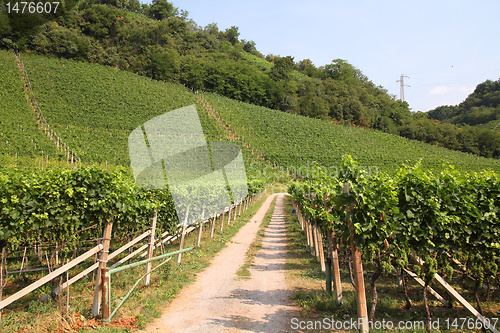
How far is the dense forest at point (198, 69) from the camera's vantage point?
248 ft

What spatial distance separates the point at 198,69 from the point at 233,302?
8627 centimetres

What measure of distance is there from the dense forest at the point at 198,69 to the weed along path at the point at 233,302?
261 ft

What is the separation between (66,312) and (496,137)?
105 meters

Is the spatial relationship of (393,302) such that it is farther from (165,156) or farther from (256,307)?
(165,156)

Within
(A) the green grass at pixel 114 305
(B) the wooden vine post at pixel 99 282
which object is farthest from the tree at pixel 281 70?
(B) the wooden vine post at pixel 99 282

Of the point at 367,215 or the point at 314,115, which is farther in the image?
the point at 314,115

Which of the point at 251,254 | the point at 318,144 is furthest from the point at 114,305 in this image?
the point at 318,144

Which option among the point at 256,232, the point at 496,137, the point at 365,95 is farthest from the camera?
the point at 365,95

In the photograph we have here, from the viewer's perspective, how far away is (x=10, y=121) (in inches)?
1398

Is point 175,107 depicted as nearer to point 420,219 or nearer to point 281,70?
point 420,219

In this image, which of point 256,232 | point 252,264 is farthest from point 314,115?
point 252,264

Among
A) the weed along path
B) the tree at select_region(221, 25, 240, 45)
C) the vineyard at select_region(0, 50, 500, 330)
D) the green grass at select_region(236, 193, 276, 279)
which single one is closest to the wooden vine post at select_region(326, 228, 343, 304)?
the vineyard at select_region(0, 50, 500, 330)

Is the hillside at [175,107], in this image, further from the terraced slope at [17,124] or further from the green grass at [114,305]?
the green grass at [114,305]

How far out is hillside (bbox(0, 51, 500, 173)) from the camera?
147 feet
